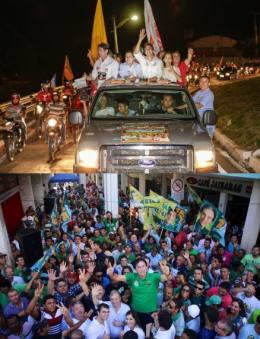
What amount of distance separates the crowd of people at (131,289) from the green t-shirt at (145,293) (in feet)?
0.04

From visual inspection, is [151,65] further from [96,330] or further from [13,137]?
[96,330]

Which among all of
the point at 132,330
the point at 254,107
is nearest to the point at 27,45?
the point at 254,107

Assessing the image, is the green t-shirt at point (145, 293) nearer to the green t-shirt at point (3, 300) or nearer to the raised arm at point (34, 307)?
the raised arm at point (34, 307)

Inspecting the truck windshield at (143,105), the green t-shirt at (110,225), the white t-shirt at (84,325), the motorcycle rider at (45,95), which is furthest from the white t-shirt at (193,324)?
the motorcycle rider at (45,95)

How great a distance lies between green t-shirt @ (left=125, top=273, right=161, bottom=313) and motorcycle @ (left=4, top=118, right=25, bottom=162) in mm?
3822

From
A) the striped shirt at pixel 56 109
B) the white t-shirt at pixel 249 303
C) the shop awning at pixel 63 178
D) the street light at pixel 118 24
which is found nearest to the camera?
the white t-shirt at pixel 249 303

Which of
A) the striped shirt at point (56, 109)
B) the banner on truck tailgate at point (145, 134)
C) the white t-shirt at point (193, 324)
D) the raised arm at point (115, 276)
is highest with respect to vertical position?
the banner on truck tailgate at point (145, 134)

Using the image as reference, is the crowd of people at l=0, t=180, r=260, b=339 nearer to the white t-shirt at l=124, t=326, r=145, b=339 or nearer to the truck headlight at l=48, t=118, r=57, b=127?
the white t-shirt at l=124, t=326, r=145, b=339

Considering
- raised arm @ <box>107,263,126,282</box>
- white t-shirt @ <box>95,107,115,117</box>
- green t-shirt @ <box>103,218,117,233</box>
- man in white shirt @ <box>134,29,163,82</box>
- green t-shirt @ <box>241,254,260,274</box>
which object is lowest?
green t-shirt @ <box>103,218,117,233</box>

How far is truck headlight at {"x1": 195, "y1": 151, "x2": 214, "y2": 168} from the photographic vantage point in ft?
17.9

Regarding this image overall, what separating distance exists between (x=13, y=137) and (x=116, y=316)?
4.51 m

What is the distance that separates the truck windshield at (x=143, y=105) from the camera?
243 inches

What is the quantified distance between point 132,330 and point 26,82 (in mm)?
22173

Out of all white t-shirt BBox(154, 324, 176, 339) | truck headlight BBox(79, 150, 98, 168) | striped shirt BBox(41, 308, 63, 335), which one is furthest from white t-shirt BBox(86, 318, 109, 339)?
truck headlight BBox(79, 150, 98, 168)
